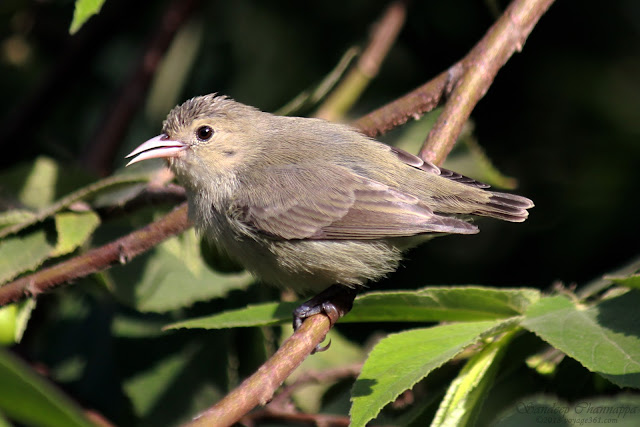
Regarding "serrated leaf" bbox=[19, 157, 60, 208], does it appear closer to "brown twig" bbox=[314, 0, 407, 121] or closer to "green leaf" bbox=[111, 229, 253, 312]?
"green leaf" bbox=[111, 229, 253, 312]

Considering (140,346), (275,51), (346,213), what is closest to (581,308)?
(346,213)

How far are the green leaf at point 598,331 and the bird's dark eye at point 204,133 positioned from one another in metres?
1.84

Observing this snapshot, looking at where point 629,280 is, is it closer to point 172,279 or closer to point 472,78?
point 472,78

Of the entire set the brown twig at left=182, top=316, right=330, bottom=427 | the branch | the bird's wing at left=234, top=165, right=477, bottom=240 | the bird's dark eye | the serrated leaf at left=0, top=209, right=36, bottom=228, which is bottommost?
the brown twig at left=182, top=316, right=330, bottom=427

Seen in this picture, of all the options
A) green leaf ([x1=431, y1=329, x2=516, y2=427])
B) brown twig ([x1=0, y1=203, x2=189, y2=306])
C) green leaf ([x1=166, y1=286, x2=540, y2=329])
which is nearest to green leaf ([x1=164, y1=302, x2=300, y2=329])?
green leaf ([x1=166, y1=286, x2=540, y2=329])

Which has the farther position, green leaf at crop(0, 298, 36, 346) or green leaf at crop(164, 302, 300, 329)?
green leaf at crop(0, 298, 36, 346)

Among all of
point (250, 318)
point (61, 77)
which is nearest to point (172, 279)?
point (250, 318)

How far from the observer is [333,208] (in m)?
3.23

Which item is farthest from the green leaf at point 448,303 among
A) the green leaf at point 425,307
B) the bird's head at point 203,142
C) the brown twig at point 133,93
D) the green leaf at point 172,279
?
the brown twig at point 133,93

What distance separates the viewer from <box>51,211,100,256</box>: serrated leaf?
10.2 feet

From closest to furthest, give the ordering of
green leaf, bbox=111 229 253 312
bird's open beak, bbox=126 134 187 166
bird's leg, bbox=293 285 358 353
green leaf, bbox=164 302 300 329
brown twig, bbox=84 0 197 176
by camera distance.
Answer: green leaf, bbox=164 302 300 329, bird's leg, bbox=293 285 358 353, green leaf, bbox=111 229 253 312, bird's open beak, bbox=126 134 187 166, brown twig, bbox=84 0 197 176

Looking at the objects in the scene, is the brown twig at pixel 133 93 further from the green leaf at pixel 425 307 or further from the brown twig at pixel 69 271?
the green leaf at pixel 425 307

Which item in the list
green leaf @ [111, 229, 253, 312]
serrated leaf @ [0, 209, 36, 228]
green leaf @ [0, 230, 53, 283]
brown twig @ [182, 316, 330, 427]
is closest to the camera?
brown twig @ [182, 316, 330, 427]

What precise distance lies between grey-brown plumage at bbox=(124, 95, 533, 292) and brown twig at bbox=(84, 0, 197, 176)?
1.41 m
